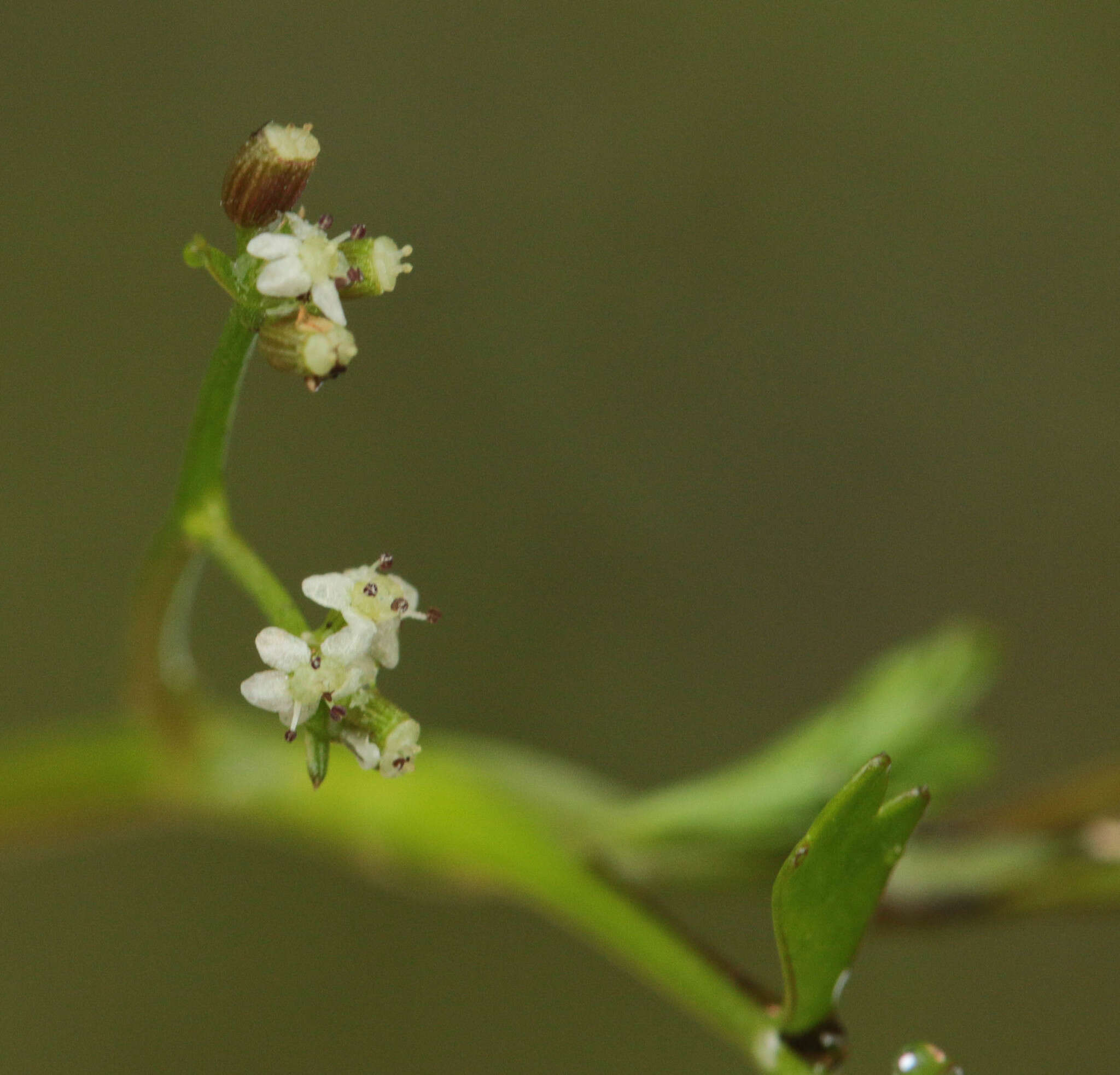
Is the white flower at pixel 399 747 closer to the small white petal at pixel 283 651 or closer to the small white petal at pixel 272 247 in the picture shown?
the small white petal at pixel 283 651

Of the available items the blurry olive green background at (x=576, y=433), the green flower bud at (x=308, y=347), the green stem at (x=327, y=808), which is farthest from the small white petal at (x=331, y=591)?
the blurry olive green background at (x=576, y=433)

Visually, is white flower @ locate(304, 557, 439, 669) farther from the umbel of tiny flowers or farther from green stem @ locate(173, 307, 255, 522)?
green stem @ locate(173, 307, 255, 522)

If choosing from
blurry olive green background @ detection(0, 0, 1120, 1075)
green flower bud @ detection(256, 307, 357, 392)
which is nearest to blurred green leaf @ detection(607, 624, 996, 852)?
green flower bud @ detection(256, 307, 357, 392)

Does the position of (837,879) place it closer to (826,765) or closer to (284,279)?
(826,765)

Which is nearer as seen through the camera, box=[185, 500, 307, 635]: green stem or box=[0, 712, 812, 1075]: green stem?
box=[185, 500, 307, 635]: green stem

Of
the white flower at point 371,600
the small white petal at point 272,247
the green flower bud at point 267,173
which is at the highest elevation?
the green flower bud at point 267,173

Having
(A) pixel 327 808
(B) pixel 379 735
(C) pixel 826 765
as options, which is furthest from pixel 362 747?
(A) pixel 327 808

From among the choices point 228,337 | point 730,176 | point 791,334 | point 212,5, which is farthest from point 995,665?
point 212,5
